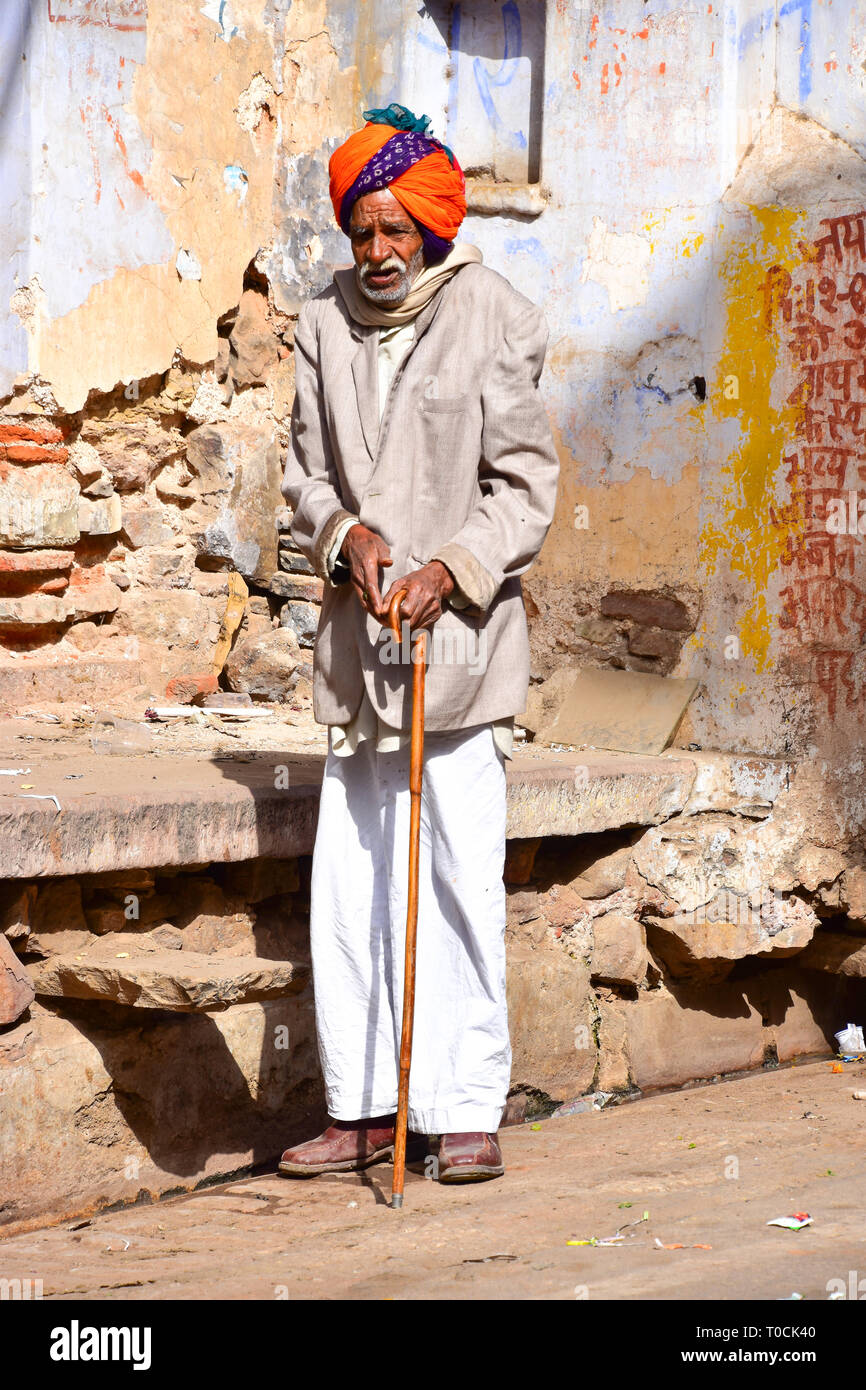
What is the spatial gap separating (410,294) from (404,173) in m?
0.23

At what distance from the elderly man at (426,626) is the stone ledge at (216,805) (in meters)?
0.37

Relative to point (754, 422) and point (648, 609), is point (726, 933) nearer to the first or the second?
point (648, 609)

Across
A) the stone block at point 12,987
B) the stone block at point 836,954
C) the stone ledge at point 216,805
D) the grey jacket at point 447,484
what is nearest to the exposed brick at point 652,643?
the stone ledge at point 216,805

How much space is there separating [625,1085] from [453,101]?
3256 mm

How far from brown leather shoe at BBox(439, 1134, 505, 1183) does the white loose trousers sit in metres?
0.03

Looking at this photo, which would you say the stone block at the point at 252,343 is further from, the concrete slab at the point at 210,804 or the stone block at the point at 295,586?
the concrete slab at the point at 210,804

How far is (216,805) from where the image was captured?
3348mm

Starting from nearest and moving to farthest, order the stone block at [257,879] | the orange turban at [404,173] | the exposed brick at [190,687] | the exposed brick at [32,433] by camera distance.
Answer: the orange turban at [404,173] → the stone block at [257,879] → the exposed brick at [32,433] → the exposed brick at [190,687]

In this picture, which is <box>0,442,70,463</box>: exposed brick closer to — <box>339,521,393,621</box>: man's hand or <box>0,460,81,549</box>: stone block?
<box>0,460,81,549</box>: stone block

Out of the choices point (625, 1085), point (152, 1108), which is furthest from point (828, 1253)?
point (625, 1085)

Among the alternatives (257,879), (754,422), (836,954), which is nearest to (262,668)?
(257,879)

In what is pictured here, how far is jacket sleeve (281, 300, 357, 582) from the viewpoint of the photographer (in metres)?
3.09

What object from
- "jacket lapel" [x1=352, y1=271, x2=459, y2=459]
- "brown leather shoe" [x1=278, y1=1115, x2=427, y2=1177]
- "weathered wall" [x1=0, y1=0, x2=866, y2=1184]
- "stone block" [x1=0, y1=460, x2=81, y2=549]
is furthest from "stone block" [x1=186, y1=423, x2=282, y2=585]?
"brown leather shoe" [x1=278, y1=1115, x2=427, y2=1177]

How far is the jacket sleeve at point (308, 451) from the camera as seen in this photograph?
309 centimetres
